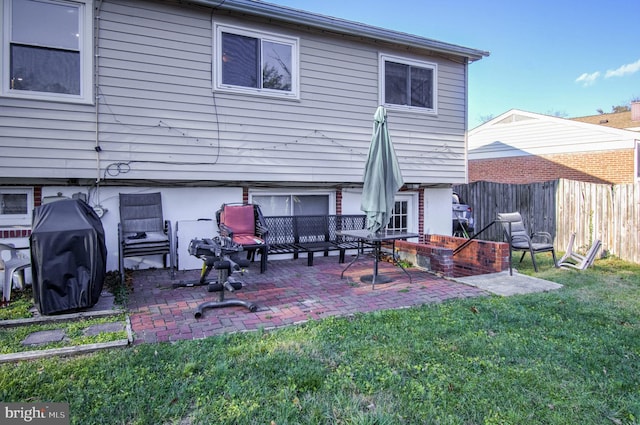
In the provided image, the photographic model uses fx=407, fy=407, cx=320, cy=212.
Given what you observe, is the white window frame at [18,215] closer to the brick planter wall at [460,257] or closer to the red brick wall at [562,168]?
the brick planter wall at [460,257]

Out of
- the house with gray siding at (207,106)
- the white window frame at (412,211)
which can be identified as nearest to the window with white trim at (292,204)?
the house with gray siding at (207,106)

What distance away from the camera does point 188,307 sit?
4531 mm

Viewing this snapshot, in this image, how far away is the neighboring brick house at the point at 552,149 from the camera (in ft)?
44.3

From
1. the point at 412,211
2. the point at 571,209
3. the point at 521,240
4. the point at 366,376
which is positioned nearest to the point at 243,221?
the point at 412,211

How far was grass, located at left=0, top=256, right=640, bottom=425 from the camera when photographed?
245 cm

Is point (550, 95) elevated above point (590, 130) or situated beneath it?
elevated above

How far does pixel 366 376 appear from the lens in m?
2.90

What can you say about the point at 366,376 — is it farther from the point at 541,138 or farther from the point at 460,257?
the point at 541,138

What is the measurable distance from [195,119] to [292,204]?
8.16ft

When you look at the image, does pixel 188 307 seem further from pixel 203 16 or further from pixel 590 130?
pixel 590 130

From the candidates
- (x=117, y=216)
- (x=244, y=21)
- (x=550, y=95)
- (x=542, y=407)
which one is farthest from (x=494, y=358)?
(x=550, y=95)

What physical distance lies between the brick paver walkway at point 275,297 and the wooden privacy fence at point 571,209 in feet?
16.0

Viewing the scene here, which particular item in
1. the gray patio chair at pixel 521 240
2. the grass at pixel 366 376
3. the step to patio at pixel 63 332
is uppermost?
the gray patio chair at pixel 521 240

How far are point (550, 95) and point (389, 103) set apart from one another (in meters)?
32.5
